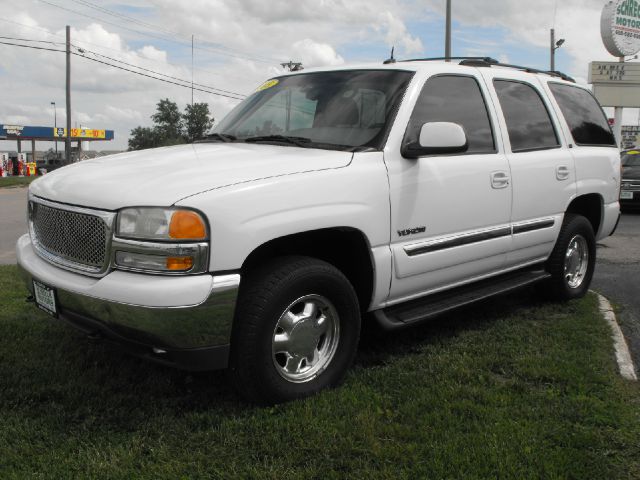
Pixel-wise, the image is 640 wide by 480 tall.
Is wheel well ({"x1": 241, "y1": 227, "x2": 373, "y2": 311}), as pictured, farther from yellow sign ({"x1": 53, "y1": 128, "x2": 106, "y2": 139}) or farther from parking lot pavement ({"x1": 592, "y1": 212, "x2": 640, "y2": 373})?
yellow sign ({"x1": 53, "y1": 128, "x2": 106, "y2": 139})

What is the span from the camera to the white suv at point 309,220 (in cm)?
296

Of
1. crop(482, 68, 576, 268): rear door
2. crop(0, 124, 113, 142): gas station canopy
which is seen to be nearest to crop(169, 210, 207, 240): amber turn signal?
crop(482, 68, 576, 268): rear door

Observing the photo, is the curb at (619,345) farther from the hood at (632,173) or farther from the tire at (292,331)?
the hood at (632,173)

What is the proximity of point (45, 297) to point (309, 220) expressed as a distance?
4.82ft

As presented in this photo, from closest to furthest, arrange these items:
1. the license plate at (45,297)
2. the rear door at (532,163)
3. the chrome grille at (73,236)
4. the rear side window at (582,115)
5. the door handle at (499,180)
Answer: the chrome grille at (73,236) < the license plate at (45,297) < the door handle at (499,180) < the rear door at (532,163) < the rear side window at (582,115)

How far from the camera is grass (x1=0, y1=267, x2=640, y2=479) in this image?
2.82 metres

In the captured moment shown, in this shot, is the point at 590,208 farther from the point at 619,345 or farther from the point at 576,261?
the point at 619,345

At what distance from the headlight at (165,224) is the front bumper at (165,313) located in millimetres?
185

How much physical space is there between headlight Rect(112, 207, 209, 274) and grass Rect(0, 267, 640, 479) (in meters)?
0.73

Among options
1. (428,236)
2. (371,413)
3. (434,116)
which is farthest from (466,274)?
(371,413)

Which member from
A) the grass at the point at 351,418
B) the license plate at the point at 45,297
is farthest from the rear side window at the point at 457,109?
the license plate at the point at 45,297

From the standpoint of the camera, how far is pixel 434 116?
415 cm

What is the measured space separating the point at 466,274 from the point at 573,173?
5.27 ft

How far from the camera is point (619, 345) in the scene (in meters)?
4.45
